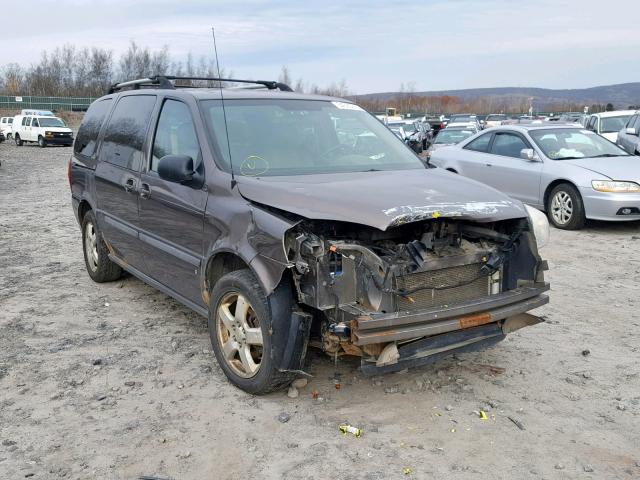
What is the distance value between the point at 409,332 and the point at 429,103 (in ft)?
414

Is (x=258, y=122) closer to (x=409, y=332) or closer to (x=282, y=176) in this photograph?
(x=282, y=176)

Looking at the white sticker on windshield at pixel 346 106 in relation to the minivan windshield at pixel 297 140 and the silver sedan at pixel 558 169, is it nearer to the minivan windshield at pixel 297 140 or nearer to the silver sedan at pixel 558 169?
the minivan windshield at pixel 297 140

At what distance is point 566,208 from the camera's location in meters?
9.73

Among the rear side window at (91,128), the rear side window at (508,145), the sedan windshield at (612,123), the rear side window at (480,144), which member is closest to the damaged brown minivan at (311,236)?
the rear side window at (91,128)

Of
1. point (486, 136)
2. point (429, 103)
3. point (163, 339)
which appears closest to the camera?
point (163, 339)

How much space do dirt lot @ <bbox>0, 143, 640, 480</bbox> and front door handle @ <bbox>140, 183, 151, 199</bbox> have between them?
3.74 feet

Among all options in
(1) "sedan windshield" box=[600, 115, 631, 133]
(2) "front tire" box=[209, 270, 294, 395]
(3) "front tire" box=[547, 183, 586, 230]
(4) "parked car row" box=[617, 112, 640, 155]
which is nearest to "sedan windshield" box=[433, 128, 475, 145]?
(1) "sedan windshield" box=[600, 115, 631, 133]

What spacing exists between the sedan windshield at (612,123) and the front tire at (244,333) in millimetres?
16683

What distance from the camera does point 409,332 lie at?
3.52 meters

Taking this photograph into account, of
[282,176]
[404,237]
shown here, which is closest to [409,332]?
[404,237]

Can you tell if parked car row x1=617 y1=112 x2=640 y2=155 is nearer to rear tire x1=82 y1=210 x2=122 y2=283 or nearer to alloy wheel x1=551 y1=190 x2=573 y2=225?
alloy wheel x1=551 y1=190 x2=573 y2=225

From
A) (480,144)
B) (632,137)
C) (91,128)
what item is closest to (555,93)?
(632,137)

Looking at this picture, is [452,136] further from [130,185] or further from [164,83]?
[130,185]

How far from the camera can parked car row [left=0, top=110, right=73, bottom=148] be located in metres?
35.3
